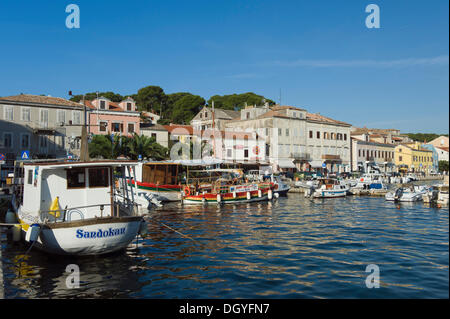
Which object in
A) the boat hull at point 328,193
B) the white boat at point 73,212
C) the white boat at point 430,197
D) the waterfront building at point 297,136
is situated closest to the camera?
the white boat at point 73,212

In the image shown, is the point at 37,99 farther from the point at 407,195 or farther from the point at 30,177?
the point at 407,195

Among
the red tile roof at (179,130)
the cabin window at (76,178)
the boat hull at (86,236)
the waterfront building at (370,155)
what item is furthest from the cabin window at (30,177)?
the waterfront building at (370,155)

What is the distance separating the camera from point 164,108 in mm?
93125

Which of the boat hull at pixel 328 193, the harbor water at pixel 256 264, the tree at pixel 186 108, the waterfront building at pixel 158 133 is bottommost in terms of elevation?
the harbor water at pixel 256 264

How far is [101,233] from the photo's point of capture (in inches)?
482

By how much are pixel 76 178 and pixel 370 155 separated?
238ft

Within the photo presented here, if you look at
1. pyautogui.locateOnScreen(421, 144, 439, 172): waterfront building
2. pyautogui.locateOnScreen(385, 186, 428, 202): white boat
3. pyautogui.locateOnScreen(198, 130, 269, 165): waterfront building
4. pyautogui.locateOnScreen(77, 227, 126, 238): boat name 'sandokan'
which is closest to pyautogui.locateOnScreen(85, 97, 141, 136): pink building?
pyautogui.locateOnScreen(198, 130, 269, 165): waterfront building

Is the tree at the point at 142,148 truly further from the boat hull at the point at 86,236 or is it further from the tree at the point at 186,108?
the boat hull at the point at 86,236

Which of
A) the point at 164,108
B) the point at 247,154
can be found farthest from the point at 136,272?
the point at 164,108

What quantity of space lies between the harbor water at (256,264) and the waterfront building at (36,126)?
3003 cm

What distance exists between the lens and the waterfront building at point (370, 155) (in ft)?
241

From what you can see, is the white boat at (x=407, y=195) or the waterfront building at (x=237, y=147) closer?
the white boat at (x=407, y=195)

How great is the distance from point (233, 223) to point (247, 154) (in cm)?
3765
